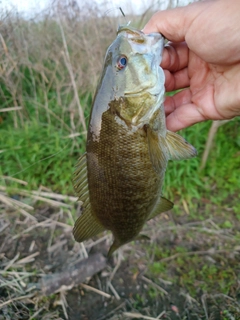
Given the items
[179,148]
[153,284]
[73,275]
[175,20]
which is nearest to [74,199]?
[73,275]

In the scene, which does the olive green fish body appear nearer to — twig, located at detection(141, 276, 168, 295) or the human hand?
the human hand

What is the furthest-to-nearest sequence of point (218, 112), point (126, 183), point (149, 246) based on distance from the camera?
1. point (149, 246)
2. point (218, 112)
3. point (126, 183)

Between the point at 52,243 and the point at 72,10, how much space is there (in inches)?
91.6

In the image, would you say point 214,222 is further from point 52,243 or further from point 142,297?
point 52,243

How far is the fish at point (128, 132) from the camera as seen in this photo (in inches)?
55.1

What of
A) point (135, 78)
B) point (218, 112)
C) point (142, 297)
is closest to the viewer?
point (135, 78)

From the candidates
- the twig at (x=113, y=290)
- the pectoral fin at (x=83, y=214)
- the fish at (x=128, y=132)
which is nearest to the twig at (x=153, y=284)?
the twig at (x=113, y=290)

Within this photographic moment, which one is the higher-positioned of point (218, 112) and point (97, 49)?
point (97, 49)

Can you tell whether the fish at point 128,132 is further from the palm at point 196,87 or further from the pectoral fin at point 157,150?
the palm at point 196,87

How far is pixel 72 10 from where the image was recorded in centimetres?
293

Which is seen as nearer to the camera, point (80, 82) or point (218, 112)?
point (218, 112)

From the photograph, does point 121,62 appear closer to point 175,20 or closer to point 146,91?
point 146,91

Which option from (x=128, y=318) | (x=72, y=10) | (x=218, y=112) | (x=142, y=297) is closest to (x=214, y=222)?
(x=142, y=297)

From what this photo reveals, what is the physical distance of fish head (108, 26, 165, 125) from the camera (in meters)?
1.38
